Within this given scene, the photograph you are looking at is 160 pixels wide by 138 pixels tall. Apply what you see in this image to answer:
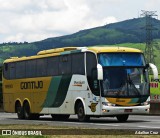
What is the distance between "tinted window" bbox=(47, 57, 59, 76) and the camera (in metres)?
29.6

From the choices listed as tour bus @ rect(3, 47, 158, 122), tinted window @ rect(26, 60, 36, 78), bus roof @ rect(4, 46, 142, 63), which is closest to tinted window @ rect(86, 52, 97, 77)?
tour bus @ rect(3, 47, 158, 122)

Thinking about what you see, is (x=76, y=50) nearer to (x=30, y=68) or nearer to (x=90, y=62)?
(x=90, y=62)

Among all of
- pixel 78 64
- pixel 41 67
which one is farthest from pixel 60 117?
pixel 78 64

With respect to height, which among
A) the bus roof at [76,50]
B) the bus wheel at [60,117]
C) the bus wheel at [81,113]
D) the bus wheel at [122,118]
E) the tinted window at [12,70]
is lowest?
the bus wheel at [60,117]

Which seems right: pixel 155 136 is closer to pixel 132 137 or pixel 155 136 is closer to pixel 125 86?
pixel 132 137

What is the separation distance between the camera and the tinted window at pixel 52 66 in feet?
97.0

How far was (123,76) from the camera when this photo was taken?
25859 millimetres

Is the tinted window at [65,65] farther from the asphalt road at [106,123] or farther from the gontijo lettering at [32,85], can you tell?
the gontijo lettering at [32,85]

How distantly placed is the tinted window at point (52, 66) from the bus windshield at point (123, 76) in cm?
399

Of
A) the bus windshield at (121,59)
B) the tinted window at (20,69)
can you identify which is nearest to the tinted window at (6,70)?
the tinted window at (20,69)

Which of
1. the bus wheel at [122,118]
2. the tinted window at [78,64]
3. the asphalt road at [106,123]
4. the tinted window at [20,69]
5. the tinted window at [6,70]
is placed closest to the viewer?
the asphalt road at [106,123]

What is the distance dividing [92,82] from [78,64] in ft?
4.92

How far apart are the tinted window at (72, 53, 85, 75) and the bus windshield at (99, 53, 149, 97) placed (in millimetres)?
1182

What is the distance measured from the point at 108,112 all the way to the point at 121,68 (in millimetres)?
2000
